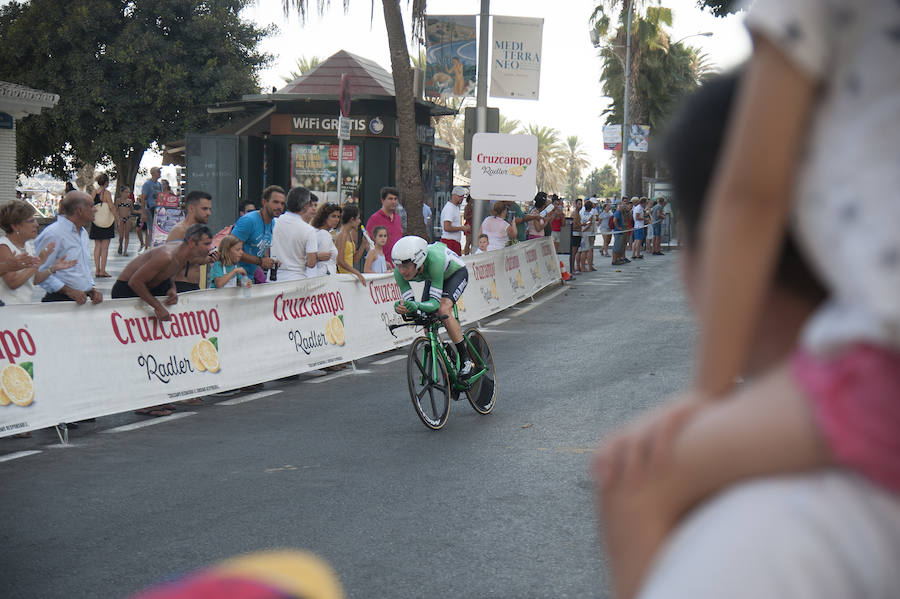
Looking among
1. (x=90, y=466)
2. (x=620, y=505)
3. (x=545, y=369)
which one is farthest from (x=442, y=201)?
(x=620, y=505)

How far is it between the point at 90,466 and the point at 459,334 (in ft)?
11.3

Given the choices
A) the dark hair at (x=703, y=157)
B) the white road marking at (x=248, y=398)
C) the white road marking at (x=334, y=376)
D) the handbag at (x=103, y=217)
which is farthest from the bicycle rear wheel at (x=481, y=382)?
the handbag at (x=103, y=217)

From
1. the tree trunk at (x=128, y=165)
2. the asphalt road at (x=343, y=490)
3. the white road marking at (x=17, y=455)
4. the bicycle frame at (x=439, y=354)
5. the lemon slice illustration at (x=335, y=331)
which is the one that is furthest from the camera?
the tree trunk at (x=128, y=165)

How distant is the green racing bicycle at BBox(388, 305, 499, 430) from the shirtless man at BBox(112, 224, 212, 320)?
222 centimetres

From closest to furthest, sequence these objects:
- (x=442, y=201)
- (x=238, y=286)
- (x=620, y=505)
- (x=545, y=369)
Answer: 1. (x=620, y=505)
2. (x=238, y=286)
3. (x=545, y=369)
4. (x=442, y=201)

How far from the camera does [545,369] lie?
1220 cm

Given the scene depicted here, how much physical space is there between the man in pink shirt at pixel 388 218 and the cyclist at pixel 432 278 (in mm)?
5682

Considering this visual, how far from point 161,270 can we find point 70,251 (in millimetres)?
852

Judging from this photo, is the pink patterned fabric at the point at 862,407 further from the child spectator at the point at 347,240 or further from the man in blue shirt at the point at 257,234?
the child spectator at the point at 347,240

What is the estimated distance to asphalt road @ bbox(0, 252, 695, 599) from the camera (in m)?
5.17

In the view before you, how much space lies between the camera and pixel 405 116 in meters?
21.9

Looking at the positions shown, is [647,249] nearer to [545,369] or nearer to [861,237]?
[545,369]

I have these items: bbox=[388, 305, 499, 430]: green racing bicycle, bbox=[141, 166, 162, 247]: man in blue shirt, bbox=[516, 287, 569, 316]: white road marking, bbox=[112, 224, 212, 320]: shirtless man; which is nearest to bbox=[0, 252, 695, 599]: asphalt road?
bbox=[388, 305, 499, 430]: green racing bicycle

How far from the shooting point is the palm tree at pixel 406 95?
21469mm
